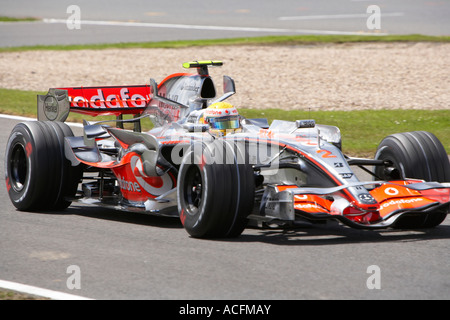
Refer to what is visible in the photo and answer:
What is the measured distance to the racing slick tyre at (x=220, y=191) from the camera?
23.3ft

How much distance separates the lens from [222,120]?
8.34 m

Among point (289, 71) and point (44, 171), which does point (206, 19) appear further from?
point (44, 171)

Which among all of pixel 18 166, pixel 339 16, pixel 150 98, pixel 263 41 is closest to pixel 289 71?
pixel 263 41

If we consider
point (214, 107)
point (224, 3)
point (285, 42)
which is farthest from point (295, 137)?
point (224, 3)

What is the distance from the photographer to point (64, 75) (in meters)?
20.6

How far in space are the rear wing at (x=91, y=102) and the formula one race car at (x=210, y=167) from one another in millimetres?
12

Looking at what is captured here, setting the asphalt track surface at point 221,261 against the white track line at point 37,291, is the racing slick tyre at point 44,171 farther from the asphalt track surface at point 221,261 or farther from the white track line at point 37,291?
the white track line at point 37,291

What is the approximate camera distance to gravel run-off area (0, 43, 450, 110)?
56.7 feet

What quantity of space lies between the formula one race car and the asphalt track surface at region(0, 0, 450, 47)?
57.1ft

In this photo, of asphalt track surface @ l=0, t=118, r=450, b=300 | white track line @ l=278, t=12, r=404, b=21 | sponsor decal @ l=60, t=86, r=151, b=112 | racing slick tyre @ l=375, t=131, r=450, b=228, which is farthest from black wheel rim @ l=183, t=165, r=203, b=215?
white track line @ l=278, t=12, r=404, b=21

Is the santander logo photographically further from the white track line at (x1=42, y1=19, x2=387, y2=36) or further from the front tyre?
the white track line at (x1=42, y1=19, x2=387, y2=36)

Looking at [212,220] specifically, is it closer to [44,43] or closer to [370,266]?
[370,266]

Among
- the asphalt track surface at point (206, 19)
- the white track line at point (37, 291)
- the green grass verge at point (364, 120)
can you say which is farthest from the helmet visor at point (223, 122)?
the asphalt track surface at point (206, 19)

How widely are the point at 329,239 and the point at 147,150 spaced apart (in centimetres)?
194
